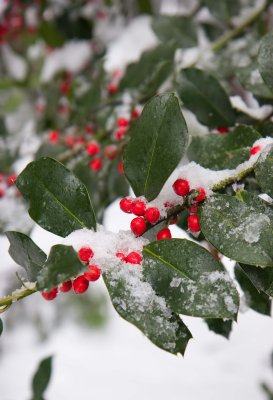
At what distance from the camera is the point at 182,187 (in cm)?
67

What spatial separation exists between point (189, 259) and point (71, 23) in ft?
5.92

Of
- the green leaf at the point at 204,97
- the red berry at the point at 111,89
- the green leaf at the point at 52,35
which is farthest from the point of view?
the green leaf at the point at 52,35

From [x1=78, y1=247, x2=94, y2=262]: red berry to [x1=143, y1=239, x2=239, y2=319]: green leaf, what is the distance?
0.25 ft

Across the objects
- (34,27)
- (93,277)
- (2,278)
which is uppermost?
(93,277)

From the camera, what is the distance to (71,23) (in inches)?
83.8

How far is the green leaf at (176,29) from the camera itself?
147 centimetres

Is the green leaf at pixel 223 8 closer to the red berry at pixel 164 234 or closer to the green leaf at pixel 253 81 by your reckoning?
the green leaf at pixel 253 81

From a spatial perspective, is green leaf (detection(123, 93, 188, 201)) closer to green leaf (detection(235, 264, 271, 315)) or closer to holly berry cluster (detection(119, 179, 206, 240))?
holly berry cluster (detection(119, 179, 206, 240))

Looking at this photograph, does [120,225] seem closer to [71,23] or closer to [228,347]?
[71,23]

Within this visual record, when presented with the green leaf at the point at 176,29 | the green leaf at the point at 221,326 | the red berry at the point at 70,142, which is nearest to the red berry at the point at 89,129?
the red berry at the point at 70,142

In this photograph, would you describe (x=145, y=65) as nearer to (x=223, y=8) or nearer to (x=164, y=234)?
(x=223, y=8)

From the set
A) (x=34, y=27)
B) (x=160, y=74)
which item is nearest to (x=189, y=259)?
(x=160, y=74)

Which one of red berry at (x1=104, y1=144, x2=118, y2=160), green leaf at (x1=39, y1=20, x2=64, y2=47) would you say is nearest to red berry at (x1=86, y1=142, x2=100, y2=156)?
red berry at (x1=104, y1=144, x2=118, y2=160)

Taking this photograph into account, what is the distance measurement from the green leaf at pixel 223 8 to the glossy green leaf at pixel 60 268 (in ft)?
3.85
